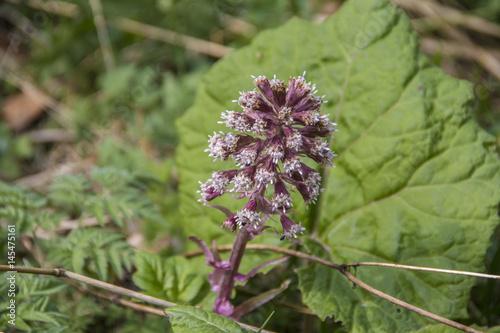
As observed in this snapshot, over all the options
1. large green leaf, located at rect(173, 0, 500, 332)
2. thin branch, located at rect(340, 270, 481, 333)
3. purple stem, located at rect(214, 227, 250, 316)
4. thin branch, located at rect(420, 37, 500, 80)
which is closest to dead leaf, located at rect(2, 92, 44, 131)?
large green leaf, located at rect(173, 0, 500, 332)

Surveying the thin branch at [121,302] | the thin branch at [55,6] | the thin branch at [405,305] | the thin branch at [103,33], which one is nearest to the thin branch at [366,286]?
the thin branch at [405,305]

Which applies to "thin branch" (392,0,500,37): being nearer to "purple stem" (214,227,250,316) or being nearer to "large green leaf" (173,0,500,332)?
"large green leaf" (173,0,500,332)

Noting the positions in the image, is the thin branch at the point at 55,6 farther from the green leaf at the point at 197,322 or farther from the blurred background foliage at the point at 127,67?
the green leaf at the point at 197,322

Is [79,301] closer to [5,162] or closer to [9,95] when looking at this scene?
[5,162]

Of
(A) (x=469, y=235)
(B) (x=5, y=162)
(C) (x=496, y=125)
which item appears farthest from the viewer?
(B) (x=5, y=162)

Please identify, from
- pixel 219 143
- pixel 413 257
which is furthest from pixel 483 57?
pixel 219 143

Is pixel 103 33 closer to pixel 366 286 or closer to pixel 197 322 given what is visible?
pixel 197 322
